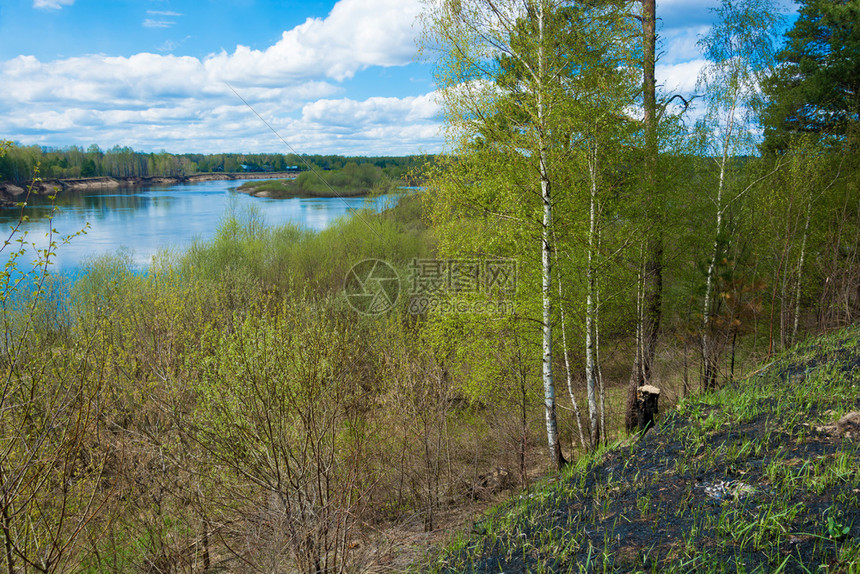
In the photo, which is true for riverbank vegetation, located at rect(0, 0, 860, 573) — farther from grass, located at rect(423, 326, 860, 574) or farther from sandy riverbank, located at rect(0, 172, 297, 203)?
sandy riverbank, located at rect(0, 172, 297, 203)

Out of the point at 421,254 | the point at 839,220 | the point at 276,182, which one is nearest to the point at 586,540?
the point at 839,220

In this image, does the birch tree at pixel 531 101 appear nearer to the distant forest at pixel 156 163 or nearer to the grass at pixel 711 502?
the grass at pixel 711 502

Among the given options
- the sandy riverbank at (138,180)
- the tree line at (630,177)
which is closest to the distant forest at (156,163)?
the sandy riverbank at (138,180)

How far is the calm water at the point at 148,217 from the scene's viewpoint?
3250 centimetres

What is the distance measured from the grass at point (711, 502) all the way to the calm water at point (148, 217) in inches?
856

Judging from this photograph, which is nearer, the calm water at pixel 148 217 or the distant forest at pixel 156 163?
the calm water at pixel 148 217

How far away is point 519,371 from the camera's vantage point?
10.7m

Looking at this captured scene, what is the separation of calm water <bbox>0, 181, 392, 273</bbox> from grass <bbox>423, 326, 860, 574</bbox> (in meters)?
21.7

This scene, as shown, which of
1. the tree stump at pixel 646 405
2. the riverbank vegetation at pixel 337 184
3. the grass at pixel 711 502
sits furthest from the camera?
the riverbank vegetation at pixel 337 184

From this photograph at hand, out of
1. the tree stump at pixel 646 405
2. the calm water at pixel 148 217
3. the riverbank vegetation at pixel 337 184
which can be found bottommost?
the tree stump at pixel 646 405

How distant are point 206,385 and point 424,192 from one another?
23.9 feet

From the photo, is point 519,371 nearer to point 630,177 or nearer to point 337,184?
point 630,177

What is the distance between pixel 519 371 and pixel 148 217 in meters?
53.1

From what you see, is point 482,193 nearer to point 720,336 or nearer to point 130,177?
point 720,336
